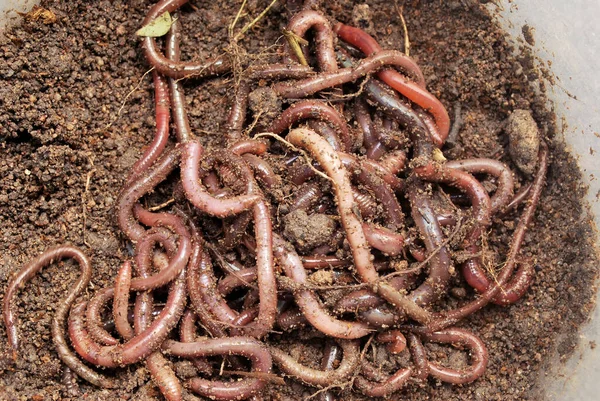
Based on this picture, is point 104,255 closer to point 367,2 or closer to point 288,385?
point 288,385

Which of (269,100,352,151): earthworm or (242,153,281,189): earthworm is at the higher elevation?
(269,100,352,151): earthworm

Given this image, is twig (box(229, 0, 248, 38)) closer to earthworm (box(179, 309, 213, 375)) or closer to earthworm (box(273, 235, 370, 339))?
earthworm (box(273, 235, 370, 339))

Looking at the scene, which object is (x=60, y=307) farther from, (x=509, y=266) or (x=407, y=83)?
(x=509, y=266)

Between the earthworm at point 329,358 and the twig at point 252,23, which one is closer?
the earthworm at point 329,358

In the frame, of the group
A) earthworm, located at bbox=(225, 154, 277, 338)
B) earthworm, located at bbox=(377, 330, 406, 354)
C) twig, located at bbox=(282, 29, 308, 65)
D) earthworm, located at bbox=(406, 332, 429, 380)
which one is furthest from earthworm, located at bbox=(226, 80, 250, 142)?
earthworm, located at bbox=(406, 332, 429, 380)

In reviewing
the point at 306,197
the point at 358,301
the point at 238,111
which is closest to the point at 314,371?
the point at 358,301

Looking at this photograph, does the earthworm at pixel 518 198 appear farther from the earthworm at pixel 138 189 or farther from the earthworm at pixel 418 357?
the earthworm at pixel 138 189

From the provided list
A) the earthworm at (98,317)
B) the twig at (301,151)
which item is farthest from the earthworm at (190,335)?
the twig at (301,151)
